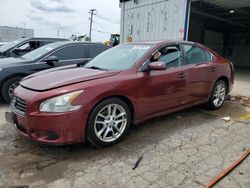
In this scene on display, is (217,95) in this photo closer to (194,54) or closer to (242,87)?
(194,54)

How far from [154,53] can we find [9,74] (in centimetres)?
345

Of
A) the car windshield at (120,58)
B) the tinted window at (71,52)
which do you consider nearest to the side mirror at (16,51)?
the tinted window at (71,52)

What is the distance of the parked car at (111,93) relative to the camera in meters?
2.90

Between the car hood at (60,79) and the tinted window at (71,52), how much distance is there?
263 centimetres

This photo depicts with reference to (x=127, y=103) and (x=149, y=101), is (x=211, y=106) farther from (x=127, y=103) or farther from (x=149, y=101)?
(x=127, y=103)

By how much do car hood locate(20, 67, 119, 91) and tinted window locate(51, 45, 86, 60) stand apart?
2.63 m

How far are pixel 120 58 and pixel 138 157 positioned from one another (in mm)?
1710

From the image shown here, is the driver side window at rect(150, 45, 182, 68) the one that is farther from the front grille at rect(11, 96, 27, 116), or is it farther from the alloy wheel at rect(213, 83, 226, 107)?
the front grille at rect(11, 96, 27, 116)

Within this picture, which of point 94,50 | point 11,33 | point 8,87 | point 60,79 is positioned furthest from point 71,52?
point 11,33

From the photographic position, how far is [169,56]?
416 centimetres

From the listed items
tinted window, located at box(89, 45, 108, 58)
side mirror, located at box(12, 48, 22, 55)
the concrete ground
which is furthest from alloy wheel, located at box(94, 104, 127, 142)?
side mirror, located at box(12, 48, 22, 55)

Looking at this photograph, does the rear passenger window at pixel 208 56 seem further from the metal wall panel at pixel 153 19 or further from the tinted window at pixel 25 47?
the tinted window at pixel 25 47

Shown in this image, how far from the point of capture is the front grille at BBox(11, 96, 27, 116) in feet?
9.87

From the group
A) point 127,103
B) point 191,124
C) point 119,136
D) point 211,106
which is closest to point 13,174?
point 119,136
